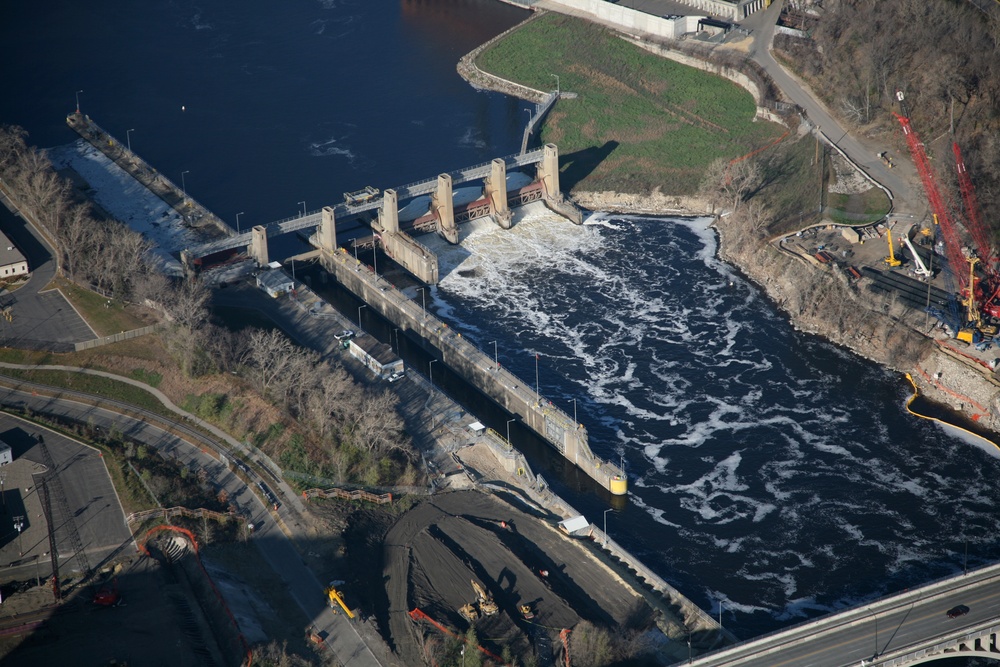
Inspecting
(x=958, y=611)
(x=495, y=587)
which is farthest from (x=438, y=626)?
(x=958, y=611)

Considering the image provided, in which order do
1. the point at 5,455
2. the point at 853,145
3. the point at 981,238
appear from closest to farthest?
the point at 5,455
the point at 981,238
the point at 853,145

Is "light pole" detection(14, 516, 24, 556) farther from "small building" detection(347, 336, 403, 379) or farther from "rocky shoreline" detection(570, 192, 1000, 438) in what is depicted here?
"rocky shoreline" detection(570, 192, 1000, 438)

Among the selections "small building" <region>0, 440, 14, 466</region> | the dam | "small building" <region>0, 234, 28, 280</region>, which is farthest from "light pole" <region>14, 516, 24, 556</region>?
the dam

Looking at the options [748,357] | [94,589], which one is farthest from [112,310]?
[748,357]

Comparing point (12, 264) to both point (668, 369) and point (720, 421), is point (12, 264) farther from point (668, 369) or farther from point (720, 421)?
point (720, 421)

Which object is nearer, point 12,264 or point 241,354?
point 241,354

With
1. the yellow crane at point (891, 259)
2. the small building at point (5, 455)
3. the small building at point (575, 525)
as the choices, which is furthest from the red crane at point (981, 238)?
the small building at point (5, 455)
